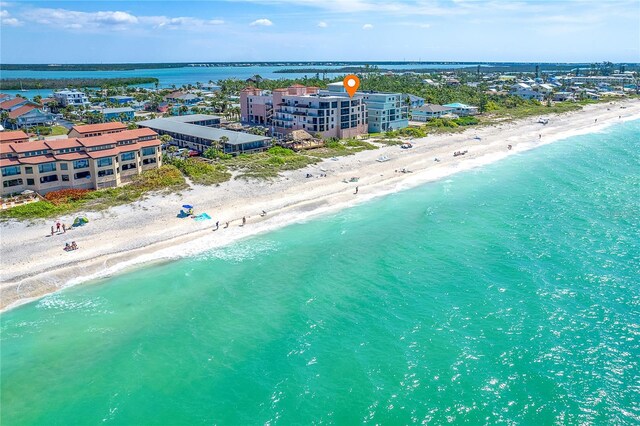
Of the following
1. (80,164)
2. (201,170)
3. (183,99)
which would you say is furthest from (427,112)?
(80,164)

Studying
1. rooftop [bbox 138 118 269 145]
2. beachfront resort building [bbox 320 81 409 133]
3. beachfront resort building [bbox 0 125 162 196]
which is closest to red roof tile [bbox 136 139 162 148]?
beachfront resort building [bbox 0 125 162 196]

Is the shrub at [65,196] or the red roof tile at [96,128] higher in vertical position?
the red roof tile at [96,128]

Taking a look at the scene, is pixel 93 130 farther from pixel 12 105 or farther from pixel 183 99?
pixel 183 99

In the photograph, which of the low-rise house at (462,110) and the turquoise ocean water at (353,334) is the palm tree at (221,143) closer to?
the turquoise ocean water at (353,334)

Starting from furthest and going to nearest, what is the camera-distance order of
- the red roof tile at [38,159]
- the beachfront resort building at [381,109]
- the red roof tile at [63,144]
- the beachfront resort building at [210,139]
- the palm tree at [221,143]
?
the beachfront resort building at [381,109] → the beachfront resort building at [210,139] → the palm tree at [221,143] → the red roof tile at [63,144] → the red roof tile at [38,159]

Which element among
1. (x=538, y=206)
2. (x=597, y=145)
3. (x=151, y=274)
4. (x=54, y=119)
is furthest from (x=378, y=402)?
(x=54, y=119)

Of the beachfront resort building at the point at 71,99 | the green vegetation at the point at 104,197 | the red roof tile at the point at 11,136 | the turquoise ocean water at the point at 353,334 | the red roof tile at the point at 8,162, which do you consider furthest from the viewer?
the beachfront resort building at the point at 71,99

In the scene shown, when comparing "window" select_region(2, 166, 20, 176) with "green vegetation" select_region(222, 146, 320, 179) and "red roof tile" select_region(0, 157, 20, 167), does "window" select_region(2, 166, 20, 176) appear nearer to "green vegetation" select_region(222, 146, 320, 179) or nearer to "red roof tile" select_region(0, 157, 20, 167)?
"red roof tile" select_region(0, 157, 20, 167)

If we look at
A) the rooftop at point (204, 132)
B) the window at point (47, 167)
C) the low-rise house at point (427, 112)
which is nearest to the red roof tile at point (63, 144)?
the window at point (47, 167)
